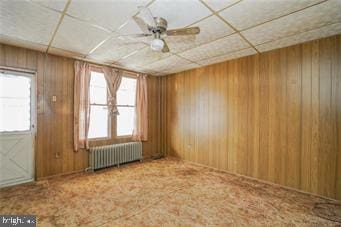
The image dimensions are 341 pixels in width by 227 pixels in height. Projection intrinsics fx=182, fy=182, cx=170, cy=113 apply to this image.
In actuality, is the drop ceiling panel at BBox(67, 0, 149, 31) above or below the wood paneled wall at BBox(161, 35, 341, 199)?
above

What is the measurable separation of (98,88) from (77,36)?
1747 millimetres

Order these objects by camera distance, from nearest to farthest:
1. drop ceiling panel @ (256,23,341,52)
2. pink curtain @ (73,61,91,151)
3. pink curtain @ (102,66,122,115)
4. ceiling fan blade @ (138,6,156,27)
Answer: ceiling fan blade @ (138,6,156,27)
drop ceiling panel @ (256,23,341,52)
pink curtain @ (73,61,91,151)
pink curtain @ (102,66,122,115)

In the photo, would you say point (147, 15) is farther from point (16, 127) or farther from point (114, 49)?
point (16, 127)

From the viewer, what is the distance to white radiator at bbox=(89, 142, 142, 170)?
13.9 ft

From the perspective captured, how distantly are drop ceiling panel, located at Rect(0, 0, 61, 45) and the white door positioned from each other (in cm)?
92

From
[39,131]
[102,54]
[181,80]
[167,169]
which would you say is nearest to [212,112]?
[181,80]

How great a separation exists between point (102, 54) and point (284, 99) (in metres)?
3.70

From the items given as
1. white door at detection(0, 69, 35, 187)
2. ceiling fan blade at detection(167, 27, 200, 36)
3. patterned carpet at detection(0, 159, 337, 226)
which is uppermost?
ceiling fan blade at detection(167, 27, 200, 36)

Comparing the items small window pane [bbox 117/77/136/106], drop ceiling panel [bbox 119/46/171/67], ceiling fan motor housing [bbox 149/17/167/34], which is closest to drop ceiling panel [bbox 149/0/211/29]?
ceiling fan motor housing [bbox 149/17/167/34]

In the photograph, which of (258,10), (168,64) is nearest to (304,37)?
(258,10)

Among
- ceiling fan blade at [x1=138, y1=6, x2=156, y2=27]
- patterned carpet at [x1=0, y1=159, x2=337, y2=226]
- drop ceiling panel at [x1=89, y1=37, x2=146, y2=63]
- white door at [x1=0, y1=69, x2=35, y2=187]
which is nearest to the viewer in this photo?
ceiling fan blade at [x1=138, y1=6, x2=156, y2=27]

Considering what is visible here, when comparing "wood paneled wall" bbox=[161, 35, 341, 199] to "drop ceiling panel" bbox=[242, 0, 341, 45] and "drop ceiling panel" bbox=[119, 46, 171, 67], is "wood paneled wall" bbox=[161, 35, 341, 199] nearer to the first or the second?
"drop ceiling panel" bbox=[242, 0, 341, 45]

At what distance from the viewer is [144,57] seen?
3.99 metres

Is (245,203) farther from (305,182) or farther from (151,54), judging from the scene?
(151,54)
